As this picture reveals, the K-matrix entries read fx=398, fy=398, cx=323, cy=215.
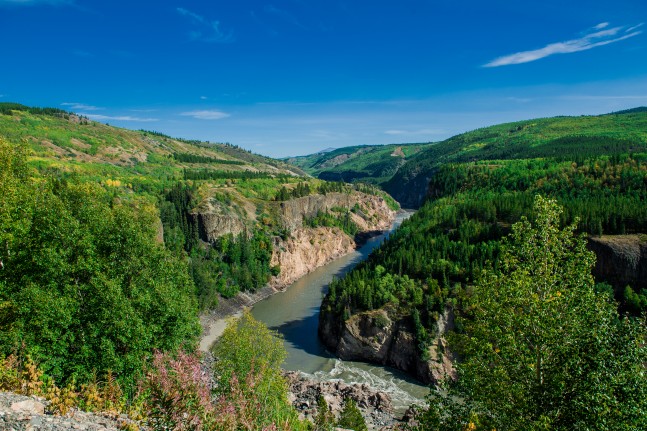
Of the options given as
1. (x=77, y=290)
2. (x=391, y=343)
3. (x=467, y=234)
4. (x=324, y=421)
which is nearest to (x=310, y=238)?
(x=467, y=234)

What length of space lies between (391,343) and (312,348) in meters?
12.8

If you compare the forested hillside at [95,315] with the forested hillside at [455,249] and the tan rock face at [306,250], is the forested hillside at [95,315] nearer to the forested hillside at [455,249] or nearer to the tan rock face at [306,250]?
the forested hillside at [455,249]

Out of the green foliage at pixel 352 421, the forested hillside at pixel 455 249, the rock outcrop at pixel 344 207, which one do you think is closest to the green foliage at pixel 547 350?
the forested hillside at pixel 455 249

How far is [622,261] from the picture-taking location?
5478cm

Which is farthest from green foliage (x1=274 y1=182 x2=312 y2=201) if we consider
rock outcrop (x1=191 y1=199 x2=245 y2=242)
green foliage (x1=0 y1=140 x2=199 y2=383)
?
green foliage (x1=0 y1=140 x2=199 y2=383)

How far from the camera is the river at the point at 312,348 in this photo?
4889 centimetres

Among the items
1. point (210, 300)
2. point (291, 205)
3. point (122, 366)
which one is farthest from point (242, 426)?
point (291, 205)

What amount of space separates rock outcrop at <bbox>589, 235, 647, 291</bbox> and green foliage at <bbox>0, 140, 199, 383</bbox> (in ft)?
183

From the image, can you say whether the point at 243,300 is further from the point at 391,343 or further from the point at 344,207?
the point at 344,207

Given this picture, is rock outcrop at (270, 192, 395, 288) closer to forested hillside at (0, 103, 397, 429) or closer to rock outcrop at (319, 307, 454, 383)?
rock outcrop at (319, 307, 454, 383)

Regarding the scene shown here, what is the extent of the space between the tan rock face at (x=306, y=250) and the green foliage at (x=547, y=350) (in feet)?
260

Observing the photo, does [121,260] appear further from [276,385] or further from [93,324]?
[276,385]

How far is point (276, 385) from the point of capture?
28953 mm

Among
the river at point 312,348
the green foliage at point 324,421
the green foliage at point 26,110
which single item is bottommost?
the river at point 312,348
